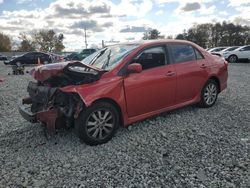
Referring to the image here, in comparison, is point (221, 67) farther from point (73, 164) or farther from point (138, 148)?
point (73, 164)

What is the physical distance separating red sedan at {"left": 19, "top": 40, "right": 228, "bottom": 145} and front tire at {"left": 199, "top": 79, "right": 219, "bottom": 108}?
0.40 metres

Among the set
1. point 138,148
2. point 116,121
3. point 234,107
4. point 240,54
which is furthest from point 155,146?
point 240,54

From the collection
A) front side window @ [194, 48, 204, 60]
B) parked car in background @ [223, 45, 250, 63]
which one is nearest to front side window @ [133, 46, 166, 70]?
front side window @ [194, 48, 204, 60]

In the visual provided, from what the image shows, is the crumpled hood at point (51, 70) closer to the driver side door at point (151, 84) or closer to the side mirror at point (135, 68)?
the side mirror at point (135, 68)

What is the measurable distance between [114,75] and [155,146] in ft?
4.34

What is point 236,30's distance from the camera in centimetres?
5025

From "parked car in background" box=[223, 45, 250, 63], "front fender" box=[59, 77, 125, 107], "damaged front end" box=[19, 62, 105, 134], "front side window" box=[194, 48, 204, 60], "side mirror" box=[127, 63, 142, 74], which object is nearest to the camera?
"front fender" box=[59, 77, 125, 107]

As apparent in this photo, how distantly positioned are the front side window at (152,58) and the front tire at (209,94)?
4.78 ft

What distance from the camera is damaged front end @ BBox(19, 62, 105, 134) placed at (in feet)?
13.6

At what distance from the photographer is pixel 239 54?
917 inches

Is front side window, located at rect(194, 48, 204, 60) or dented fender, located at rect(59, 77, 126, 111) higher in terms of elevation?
front side window, located at rect(194, 48, 204, 60)

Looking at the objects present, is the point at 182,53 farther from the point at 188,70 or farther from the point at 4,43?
the point at 4,43

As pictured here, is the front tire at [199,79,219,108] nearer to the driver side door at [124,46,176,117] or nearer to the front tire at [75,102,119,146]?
the driver side door at [124,46,176,117]

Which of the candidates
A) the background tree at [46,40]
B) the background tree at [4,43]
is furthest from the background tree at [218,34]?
the background tree at [4,43]
